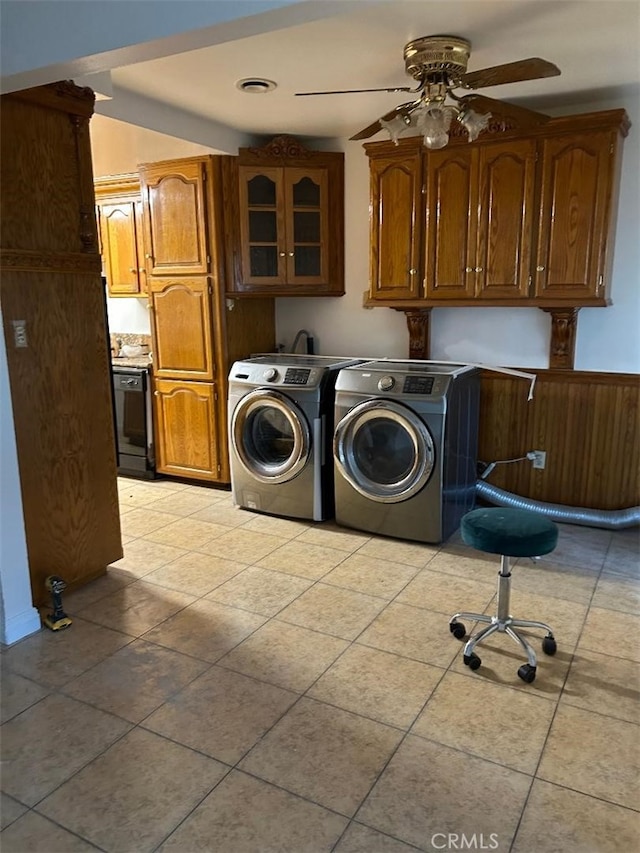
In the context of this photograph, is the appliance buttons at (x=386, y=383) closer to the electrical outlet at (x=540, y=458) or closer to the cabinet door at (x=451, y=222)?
the cabinet door at (x=451, y=222)

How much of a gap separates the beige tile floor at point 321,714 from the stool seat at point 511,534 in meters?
0.48

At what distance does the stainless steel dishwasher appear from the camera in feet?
15.2

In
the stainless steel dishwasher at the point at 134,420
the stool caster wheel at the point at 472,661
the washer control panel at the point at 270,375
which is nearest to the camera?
the stool caster wheel at the point at 472,661

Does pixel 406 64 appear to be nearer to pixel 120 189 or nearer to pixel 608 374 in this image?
pixel 608 374

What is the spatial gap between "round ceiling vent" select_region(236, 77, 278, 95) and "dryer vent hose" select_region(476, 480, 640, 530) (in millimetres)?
2599

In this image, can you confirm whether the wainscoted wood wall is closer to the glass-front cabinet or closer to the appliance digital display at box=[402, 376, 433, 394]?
the appliance digital display at box=[402, 376, 433, 394]

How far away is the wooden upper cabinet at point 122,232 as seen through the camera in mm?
4734

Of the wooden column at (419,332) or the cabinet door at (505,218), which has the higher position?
the cabinet door at (505,218)

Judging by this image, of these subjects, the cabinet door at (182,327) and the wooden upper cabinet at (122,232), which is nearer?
the cabinet door at (182,327)

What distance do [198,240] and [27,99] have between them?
170 centimetres

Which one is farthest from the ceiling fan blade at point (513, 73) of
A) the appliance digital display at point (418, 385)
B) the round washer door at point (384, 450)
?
the round washer door at point (384, 450)

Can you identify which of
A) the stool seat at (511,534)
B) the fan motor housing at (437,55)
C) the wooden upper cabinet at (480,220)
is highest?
the fan motor housing at (437,55)

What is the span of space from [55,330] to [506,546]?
6.88 feet

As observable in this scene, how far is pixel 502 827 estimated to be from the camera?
163 cm
